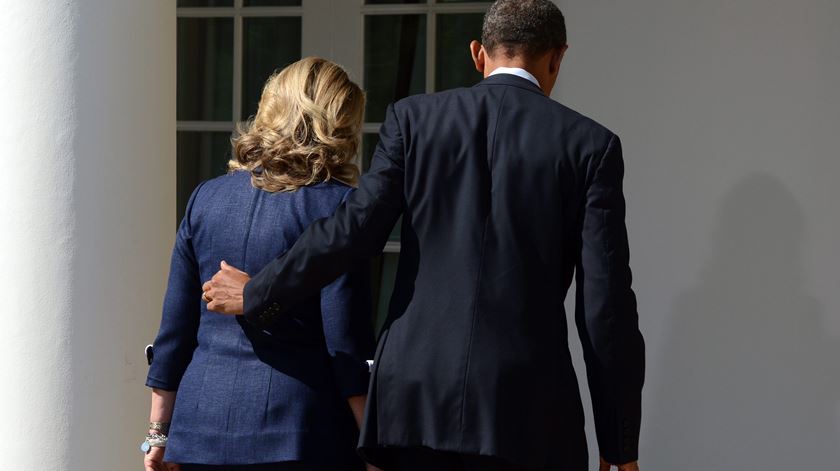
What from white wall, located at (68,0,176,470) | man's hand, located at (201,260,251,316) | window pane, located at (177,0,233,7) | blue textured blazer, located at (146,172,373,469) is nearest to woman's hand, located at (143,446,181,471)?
blue textured blazer, located at (146,172,373,469)

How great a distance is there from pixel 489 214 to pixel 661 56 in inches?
101

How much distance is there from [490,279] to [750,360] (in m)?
2.58

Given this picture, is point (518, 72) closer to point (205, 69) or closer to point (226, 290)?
point (226, 290)

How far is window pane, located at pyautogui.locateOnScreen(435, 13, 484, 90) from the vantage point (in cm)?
559

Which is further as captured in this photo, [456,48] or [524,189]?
[456,48]

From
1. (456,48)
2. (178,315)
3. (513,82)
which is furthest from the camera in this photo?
(456,48)

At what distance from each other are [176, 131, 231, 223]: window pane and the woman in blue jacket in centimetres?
355

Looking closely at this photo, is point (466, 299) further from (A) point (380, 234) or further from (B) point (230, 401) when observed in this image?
(B) point (230, 401)

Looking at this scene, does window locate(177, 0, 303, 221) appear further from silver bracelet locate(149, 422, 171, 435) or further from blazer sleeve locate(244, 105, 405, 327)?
blazer sleeve locate(244, 105, 405, 327)

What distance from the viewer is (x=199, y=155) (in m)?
6.08

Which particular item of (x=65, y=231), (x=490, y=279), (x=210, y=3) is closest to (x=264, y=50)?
(x=210, y=3)

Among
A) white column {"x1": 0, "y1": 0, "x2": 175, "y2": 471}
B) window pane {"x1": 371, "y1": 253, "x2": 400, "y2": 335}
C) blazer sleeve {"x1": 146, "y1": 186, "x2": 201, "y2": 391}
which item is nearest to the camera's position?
blazer sleeve {"x1": 146, "y1": 186, "x2": 201, "y2": 391}

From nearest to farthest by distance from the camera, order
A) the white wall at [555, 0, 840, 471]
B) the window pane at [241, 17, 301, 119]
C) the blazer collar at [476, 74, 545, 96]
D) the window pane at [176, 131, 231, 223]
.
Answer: the blazer collar at [476, 74, 545, 96] → the white wall at [555, 0, 840, 471] → the window pane at [241, 17, 301, 119] → the window pane at [176, 131, 231, 223]

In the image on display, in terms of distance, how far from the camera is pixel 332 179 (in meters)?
2.49
